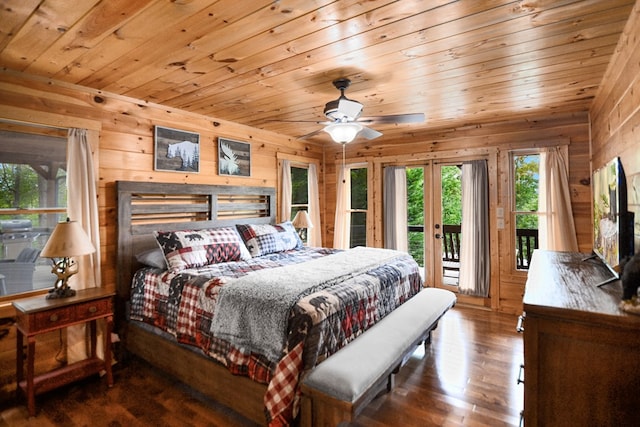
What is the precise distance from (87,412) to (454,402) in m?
2.51

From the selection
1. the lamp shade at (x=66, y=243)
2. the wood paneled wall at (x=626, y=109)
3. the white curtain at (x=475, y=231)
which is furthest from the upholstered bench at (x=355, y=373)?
the white curtain at (x=475, y=231)

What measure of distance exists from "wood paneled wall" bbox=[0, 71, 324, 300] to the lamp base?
54 cm

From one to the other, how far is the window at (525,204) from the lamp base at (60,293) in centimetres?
472

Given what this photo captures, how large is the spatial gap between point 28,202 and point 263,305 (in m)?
2.18

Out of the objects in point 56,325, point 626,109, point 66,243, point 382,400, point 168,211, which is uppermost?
point 626,109

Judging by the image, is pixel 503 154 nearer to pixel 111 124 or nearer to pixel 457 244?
pixel 457 244

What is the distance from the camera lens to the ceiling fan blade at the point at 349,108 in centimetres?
270

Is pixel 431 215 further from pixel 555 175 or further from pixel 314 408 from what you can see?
pixel 314 408

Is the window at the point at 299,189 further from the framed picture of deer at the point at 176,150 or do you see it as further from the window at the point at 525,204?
the window at the point at 525,204

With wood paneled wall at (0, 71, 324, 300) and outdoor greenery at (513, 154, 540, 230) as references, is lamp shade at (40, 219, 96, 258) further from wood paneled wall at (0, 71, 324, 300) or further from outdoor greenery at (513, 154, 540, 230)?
outdoor greenery at (513, 154, 540, 230)

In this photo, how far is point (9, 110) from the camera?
2523 millimetres

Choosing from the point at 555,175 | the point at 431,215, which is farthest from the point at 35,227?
the point at 555,175

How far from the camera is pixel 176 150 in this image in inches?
143

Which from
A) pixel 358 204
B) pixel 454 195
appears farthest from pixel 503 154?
pixel 358 204
